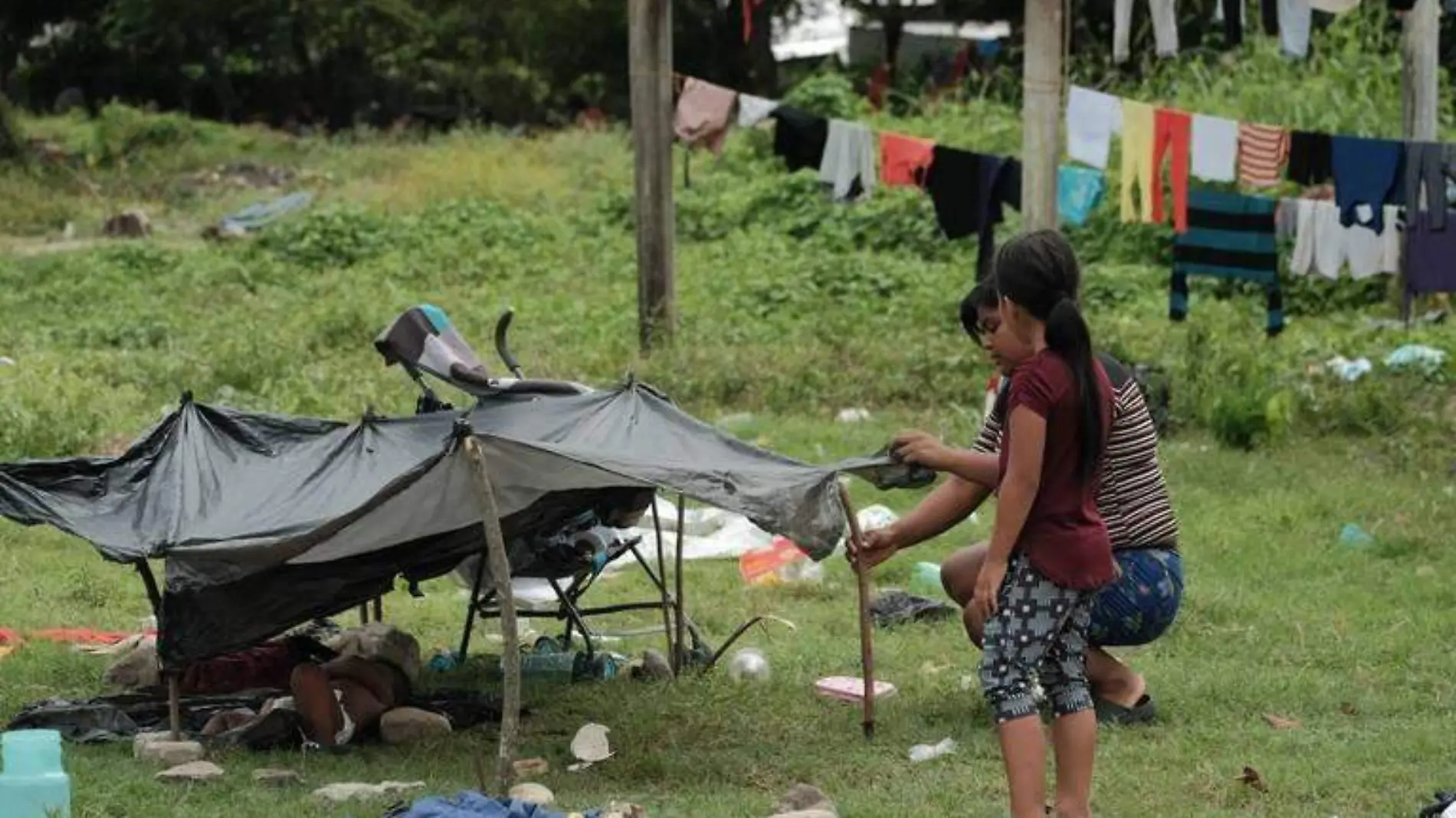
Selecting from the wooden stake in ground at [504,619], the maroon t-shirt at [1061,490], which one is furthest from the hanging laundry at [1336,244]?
the wooden stake in ground at [504,619]

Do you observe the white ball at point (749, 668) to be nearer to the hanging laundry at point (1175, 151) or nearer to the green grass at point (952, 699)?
the green grass at point (952, 699)

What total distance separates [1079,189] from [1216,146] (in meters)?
0.88

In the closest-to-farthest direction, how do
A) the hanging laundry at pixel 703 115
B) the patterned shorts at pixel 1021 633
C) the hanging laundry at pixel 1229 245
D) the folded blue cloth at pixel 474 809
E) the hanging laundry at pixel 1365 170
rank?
the folded blue cloth at pixel 474 809, the patterned shorts at pixel 1021 633, the hanging laundry at pixel 1365 170, the hanging laundry at pixel 1229 245, the hanging laundry at pixel 703 115

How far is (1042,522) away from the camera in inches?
205

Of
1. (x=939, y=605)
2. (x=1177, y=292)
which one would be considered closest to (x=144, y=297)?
(x=1177, y=292)

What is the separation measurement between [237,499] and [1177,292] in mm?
7298

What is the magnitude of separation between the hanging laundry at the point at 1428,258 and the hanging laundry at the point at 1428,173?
0.64 feet

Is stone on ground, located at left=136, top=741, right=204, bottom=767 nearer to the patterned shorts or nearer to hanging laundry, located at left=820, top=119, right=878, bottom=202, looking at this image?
the patterned shorts

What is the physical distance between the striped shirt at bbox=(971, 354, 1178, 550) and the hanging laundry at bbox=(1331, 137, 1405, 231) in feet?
17.5

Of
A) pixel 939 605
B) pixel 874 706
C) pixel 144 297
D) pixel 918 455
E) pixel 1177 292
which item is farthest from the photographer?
pixel 144 297

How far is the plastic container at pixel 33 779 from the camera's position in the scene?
16.7ft

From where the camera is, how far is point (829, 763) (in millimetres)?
6148

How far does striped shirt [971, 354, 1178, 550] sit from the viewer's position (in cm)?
607

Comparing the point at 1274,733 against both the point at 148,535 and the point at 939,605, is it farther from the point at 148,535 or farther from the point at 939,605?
the point at 148,535
